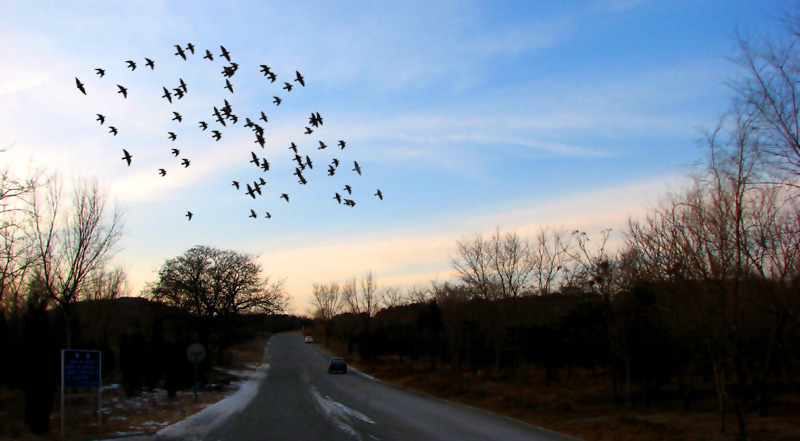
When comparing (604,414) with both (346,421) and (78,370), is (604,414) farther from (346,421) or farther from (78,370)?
(78,370)

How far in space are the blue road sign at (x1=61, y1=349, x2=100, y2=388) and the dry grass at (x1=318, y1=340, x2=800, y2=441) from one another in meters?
14.5

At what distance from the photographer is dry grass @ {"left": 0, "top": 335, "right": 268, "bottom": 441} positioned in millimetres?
16812

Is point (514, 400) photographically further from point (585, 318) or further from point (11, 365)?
point (11, 365)

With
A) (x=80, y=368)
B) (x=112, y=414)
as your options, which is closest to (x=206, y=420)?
(x=112, y=414)

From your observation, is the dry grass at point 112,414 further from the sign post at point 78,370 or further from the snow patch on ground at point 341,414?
the snow patch on ground at point 341,414

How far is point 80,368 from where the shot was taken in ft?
55.7

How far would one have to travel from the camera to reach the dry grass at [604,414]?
1628 centimetres

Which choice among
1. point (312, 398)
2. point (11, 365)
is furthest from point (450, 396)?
point (11, 365)

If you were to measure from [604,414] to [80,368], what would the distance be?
18.4 m

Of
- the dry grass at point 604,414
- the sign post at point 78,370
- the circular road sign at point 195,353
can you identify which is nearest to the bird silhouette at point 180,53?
the sign post at point 78,370

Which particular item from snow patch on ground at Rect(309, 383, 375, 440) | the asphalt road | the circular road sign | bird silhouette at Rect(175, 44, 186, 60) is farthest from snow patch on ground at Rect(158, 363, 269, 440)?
bird silhouette at Rect(175, 44, 186, 60)

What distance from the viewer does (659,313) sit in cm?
2212

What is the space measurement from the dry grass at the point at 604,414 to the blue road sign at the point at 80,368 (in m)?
14.5

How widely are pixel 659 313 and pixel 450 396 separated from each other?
13.7m
